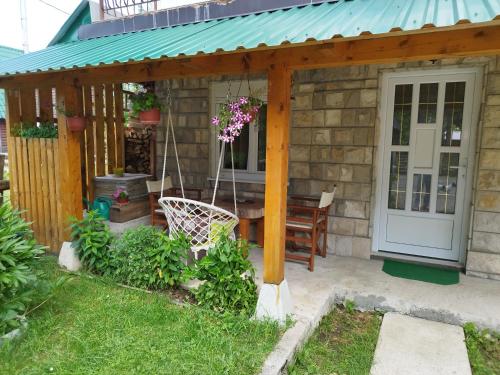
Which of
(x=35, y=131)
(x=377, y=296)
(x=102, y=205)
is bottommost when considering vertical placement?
(x=377, y=296)

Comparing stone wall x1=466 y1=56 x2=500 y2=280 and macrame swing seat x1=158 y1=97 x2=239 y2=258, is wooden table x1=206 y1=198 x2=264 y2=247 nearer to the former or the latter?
macrame swing seat x1=158 y1=97 x2=239 y2=258

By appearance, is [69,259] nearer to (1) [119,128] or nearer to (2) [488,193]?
(1) [119,128]

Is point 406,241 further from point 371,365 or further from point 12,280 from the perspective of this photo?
point 12,280

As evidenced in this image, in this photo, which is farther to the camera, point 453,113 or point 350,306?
Answer: point 453,113

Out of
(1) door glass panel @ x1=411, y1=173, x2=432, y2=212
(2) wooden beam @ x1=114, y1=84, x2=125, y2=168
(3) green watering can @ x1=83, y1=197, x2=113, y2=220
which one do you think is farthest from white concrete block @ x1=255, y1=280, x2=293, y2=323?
(2) wooden beam @ x1=114, y1=84, x2=125, y2=168

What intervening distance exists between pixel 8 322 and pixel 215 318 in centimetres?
153

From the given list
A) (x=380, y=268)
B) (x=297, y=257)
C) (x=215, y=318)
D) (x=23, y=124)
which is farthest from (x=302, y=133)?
(x=23, y=124)

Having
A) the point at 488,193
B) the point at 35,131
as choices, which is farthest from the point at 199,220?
the point at 488,193

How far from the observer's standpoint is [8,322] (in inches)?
101

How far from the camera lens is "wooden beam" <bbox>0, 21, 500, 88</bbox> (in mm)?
2070

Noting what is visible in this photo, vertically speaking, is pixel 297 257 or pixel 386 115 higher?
pixel 386 115

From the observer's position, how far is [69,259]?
3.87 meters

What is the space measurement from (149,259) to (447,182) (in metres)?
3.38

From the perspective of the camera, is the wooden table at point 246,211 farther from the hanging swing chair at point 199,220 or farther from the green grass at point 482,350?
the green grass at point 482,350
